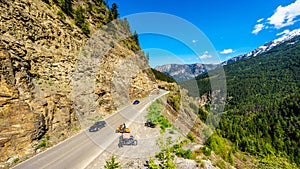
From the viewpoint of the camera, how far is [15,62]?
14.6 m

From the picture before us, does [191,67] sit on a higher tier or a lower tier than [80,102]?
higher

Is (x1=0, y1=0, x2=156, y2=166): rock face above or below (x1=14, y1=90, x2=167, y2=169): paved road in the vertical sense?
above

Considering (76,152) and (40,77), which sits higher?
(40,77)

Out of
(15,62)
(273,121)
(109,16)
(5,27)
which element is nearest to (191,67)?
(15,62)

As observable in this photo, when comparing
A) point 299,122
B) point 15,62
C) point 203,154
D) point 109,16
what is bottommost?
point 299,122

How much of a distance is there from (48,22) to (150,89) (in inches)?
834

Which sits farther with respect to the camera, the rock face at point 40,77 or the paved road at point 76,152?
the rock face at point 40,77

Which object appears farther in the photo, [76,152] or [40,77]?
[40,77]

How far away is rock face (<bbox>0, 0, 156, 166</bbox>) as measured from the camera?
12.6m

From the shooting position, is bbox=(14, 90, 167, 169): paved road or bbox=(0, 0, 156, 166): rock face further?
bbox=(0, 0, 156, 166): rock face

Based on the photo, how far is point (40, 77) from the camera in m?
17.7

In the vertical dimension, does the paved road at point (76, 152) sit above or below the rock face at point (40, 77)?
below

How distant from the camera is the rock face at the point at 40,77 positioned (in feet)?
41.4

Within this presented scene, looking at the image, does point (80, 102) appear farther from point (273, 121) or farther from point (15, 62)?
point (273, 121)
